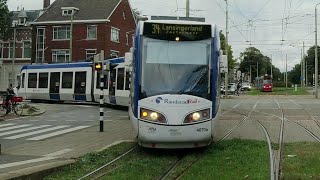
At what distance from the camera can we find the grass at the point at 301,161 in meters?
8.76

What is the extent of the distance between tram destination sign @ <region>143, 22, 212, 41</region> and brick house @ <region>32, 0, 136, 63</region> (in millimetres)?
47219

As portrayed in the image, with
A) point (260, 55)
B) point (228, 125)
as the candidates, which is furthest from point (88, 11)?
point (260, 55)

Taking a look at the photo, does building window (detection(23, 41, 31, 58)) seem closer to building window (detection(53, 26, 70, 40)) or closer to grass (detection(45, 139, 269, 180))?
building window (detection(53, 26, 70, 40))

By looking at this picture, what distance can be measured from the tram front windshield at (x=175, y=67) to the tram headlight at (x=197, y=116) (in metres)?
0.40

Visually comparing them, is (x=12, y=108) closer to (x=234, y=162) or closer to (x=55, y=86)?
(x=55, y=86)

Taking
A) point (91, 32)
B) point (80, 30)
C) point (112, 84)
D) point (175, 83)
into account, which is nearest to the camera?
point (175, 83)

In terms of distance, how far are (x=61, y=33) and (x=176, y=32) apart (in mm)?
51933

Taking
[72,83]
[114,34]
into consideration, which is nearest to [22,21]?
[114,34]

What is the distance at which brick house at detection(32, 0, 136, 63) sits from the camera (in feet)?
197

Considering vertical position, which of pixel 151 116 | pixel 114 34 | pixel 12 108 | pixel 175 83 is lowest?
pixel 12 108

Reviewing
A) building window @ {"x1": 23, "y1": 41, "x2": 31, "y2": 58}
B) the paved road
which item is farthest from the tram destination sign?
building window @ {"x1": 23, "y1": 41, "x2": 31, "y2": 58}

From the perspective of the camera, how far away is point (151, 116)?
11508 mm

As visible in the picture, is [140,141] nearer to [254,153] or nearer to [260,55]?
[254,153]

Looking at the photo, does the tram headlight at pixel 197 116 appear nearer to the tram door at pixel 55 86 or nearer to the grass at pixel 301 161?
the grass at pixel 301 161
